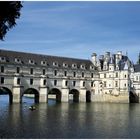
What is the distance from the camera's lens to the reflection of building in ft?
271

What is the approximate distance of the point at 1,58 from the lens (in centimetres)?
8106

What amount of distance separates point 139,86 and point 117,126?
6059cm

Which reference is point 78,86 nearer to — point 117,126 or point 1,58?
point 1,58

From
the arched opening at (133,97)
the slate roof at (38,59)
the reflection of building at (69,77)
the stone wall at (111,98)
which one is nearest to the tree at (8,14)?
the reflection of building at (69,77)

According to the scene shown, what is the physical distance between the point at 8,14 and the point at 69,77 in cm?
7033

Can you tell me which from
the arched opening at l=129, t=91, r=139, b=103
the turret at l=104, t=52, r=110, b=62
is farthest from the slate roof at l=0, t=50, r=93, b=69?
the arched opening at l=129, t=91, r=139, b=103

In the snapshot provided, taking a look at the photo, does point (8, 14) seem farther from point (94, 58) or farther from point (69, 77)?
point (94, 58)

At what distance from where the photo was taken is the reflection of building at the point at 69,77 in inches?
3248

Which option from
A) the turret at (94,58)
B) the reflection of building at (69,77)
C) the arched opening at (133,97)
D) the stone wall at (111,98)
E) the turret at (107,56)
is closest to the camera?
the reflection of building at (69,77)

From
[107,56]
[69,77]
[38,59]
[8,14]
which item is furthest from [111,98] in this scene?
[8,14]

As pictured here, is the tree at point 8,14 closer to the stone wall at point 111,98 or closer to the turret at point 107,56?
the stone wall at point 111,98

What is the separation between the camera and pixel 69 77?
94.0 meters

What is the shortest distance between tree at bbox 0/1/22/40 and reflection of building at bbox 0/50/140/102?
2191 inches

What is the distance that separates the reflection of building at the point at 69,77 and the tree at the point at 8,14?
5565 centimetres
